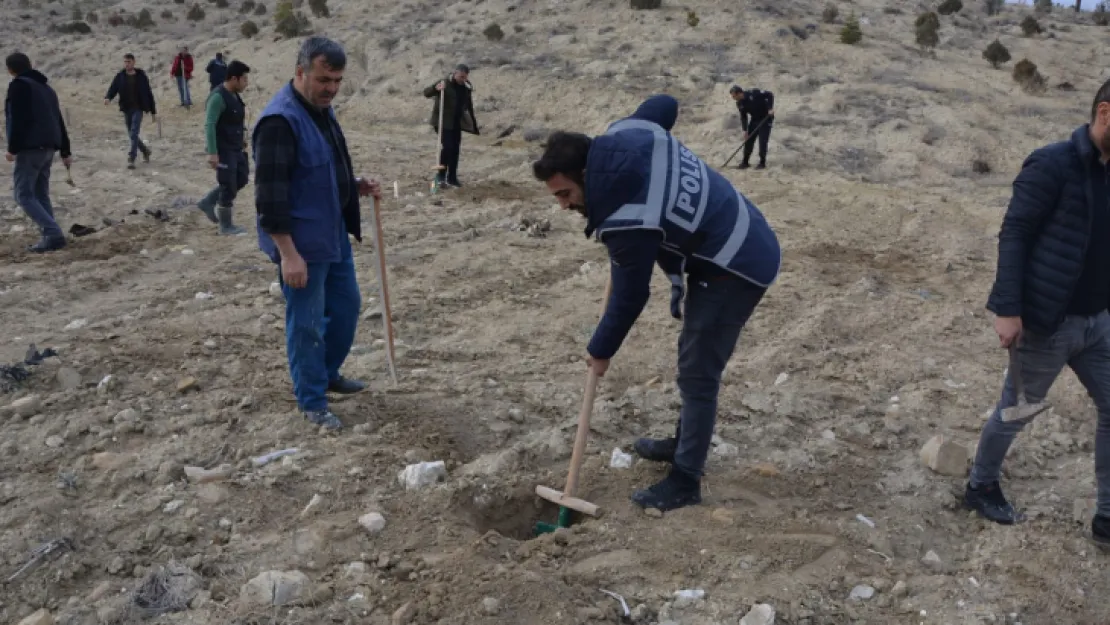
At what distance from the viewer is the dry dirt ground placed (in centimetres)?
318

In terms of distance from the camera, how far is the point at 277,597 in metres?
3.03

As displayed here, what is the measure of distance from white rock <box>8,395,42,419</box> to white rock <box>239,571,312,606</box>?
2.02 metres

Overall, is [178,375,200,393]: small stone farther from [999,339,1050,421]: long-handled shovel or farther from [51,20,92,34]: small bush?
[51,20,92,34]: small bush

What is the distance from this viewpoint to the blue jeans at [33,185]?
764cm

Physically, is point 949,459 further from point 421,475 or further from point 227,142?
point 227,142

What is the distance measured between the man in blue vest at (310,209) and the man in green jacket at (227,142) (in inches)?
152

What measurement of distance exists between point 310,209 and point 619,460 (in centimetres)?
184

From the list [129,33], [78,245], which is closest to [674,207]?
[78,245]

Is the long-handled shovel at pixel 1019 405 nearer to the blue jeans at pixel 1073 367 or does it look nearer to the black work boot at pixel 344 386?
the blue jeans at pixel 1073 367

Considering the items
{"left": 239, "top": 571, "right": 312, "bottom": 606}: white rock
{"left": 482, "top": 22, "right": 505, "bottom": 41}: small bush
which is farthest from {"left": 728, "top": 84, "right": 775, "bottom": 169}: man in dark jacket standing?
{"left": 239, "top": 571, "right": 312, "bottom": 606}: white rock

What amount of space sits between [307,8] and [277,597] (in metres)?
28.0

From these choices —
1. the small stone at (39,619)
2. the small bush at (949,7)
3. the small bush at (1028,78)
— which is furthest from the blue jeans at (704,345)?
the small bush at (949,7)

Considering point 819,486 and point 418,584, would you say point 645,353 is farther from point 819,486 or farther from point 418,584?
point 418,584

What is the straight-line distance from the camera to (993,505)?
12.4ft
